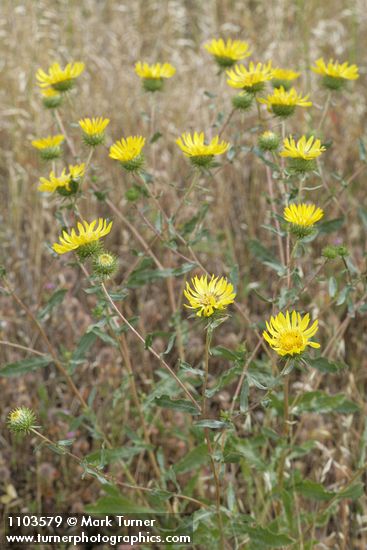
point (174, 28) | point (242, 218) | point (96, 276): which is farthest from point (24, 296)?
point (174, 28)

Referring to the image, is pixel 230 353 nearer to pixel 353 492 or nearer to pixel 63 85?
pixel 353 492

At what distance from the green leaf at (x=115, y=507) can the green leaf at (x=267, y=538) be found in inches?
17.5

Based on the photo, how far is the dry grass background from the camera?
282 cm

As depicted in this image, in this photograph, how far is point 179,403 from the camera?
6.30ft

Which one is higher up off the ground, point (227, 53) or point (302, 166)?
point (227, 53)

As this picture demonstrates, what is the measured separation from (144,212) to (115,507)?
49.6 inches

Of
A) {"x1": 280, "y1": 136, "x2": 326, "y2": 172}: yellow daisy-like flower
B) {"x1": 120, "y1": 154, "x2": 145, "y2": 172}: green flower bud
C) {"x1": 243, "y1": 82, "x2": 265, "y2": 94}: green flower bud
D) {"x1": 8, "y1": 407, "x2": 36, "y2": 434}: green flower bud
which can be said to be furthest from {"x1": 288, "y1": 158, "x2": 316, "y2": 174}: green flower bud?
{"x1": 8, "y1": 407, "x2": 36, "y2": 434}: green flower bud

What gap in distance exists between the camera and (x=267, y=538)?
2.07 m

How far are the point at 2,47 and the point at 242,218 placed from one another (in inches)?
105

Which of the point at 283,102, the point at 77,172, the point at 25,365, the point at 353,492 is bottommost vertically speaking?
the point at 353,492

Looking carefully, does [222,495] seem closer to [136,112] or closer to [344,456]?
[344,456]

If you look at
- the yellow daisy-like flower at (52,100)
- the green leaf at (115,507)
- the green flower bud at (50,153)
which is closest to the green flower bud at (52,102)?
the yellow daisy-like flower at (52,100)

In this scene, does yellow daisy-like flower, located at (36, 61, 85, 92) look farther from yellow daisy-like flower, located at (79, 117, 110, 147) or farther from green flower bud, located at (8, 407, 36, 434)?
green flower bud, located at (8, 407, 36, 434)

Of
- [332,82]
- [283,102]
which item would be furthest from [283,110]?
[332,82]
